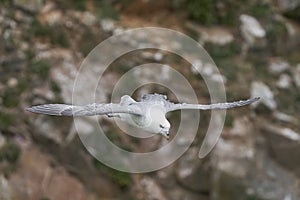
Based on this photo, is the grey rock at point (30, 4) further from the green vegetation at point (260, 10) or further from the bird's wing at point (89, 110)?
the bird's wing at point (89, 110)

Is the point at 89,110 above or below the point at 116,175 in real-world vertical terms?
below

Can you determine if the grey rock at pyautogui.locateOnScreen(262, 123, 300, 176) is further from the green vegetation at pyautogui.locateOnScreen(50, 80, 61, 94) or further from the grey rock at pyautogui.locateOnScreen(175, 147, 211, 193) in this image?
the green vegetation at pyautogui.locateOnScreen(50, 80, 61, 94)

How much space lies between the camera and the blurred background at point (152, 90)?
17.0 m

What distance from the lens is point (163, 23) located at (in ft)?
66.1

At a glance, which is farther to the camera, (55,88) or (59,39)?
(59,39)

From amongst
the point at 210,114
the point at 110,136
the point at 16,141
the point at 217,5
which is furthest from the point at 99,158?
the point at 217,5

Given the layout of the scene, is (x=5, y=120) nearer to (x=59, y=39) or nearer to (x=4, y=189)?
(x=4, y=189)

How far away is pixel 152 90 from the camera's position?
18.4 m

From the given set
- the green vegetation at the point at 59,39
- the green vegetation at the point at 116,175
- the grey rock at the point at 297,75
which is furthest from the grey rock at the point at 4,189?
the grey rock at the point at 297,75

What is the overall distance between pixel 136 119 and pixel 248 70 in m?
9.47

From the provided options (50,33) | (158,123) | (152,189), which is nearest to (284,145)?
(152,189)

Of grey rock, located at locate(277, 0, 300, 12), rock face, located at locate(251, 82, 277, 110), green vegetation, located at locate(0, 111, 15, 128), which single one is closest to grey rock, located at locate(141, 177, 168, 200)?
rock face, located at locate(251, 82, 277, 110)

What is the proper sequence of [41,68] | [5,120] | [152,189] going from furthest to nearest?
[152,189], [41,68], [5,120]

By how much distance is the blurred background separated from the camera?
1705 cm
